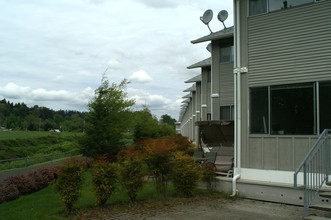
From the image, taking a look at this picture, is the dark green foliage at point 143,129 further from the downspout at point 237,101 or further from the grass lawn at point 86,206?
the downspout at point 237,101

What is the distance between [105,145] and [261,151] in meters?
10.8

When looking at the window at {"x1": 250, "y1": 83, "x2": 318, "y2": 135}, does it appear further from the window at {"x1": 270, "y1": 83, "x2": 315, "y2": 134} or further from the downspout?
the downspout

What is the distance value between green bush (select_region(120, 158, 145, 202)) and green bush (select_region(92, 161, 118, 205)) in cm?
41

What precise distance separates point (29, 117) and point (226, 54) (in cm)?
9721

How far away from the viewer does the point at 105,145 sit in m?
20.2

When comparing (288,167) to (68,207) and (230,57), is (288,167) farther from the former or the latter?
(230,57)

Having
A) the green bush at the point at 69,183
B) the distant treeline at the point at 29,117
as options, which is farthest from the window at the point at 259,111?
the distant treeline at the point at 29,117

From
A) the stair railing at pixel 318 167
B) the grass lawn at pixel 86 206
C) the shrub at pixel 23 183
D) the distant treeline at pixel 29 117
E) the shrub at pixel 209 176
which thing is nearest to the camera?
the stair railing at pixel 318 167

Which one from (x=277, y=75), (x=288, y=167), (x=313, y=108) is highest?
(x=277, y=75)

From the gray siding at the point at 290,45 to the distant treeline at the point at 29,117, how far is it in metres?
88.4

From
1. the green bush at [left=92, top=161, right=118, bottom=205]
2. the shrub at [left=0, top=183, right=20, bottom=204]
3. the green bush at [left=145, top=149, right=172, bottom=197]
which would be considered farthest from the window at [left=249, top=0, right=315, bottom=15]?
the shrub at [left=0, top=183, right=20, bottom=204]

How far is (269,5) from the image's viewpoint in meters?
11.3

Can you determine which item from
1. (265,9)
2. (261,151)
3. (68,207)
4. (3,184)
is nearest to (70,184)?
(68,207)

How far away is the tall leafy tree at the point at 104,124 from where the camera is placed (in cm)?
2012
